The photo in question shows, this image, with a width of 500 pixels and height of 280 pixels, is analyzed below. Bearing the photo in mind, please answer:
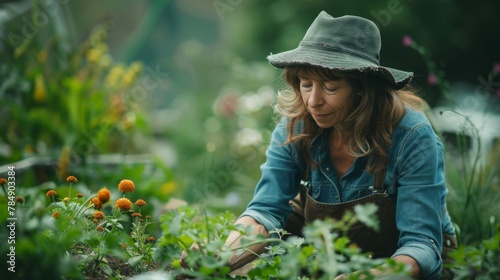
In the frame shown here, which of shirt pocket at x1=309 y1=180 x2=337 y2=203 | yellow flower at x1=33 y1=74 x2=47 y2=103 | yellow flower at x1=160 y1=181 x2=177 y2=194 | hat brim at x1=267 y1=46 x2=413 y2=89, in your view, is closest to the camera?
hat brim at x1=267 y1=46 x2=413 y2=89

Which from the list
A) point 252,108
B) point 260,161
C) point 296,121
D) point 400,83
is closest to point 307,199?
point 296,121

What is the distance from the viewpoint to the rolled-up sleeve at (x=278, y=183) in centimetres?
222

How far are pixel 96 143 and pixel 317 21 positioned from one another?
193 centimetres

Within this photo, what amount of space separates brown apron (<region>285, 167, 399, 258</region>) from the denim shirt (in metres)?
0.03

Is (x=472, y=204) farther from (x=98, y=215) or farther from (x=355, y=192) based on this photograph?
(x=98, y=215)

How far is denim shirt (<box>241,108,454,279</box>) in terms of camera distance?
6.26 ft

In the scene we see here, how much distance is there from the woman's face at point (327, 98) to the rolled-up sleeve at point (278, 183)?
0.29 m

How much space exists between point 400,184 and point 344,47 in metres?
0.46

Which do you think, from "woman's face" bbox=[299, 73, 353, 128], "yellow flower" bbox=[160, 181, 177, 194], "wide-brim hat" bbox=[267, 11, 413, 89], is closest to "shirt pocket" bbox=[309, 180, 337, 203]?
"woman's face" bbox=[299, 73, 353, 128]

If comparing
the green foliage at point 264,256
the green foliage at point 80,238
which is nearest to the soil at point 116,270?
the green foliage at point 80,238

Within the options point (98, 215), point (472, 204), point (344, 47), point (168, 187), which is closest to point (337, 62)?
point (344, 47)

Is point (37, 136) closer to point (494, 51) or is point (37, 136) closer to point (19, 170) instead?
point (19, 170)

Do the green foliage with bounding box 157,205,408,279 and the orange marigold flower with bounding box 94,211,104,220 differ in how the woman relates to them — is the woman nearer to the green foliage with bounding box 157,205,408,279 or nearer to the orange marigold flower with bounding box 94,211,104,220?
the green foliage with bounding box 157,205,408,279

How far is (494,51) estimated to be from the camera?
637 centimetres
